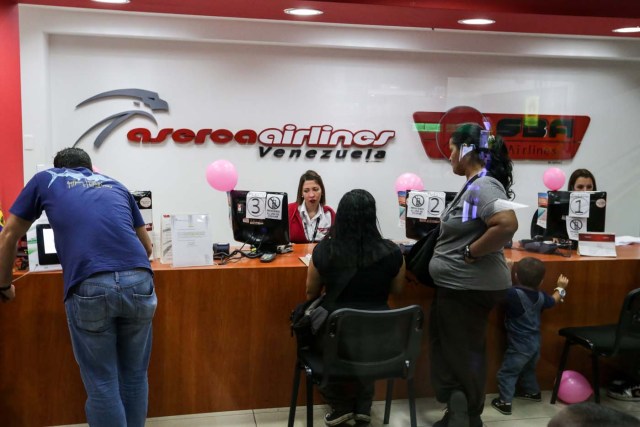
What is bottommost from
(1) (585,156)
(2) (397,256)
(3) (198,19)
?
(2) (397,256)

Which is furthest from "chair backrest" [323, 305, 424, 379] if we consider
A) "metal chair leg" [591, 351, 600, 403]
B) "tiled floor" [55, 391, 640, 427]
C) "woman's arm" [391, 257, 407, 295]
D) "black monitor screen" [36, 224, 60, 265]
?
"black monitor screen" [36, 224, 60, 265]

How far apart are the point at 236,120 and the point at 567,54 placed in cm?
305

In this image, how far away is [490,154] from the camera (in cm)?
268

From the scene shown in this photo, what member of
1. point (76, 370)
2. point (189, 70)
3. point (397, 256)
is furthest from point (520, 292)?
point (189, 70)

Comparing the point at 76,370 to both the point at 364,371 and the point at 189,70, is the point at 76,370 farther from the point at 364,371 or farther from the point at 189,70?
the point at 189,70

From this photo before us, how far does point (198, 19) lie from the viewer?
482 centimetres

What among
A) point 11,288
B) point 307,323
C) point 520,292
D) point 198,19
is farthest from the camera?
point 198,19

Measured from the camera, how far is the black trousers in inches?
113

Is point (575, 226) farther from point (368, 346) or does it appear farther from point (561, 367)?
point (368, 346)

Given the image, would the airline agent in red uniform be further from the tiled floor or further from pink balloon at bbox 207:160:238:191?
the tiled floor

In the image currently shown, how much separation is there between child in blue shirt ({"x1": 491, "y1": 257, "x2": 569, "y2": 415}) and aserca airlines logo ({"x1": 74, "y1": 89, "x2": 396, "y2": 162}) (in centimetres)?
256

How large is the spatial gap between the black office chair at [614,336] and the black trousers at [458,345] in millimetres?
568

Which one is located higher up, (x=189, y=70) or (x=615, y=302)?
(x=189, y=70)

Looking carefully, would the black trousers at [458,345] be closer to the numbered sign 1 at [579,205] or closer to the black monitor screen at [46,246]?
the numbered sign 1 at [579,205]
